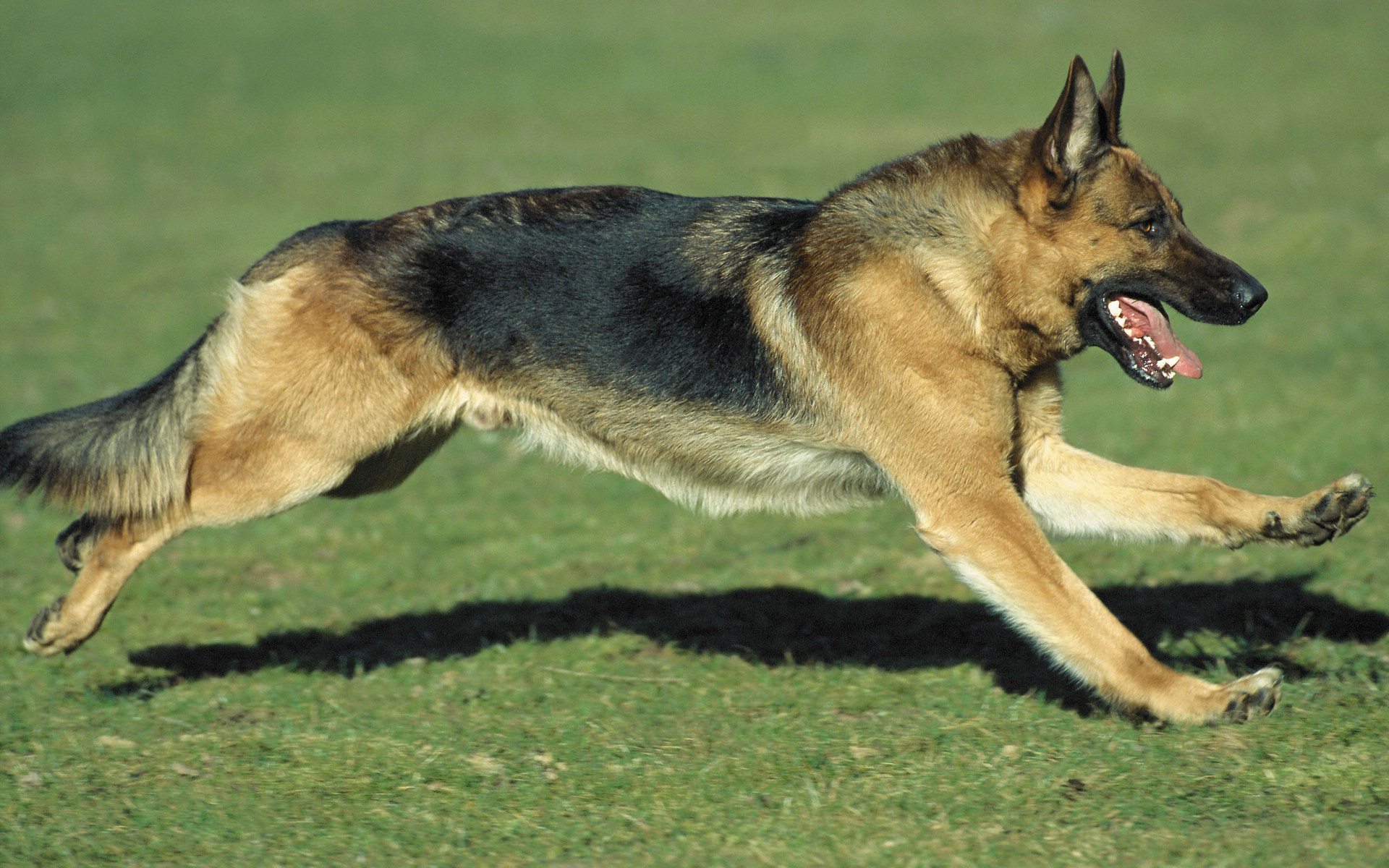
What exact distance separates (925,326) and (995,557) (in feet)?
2.96

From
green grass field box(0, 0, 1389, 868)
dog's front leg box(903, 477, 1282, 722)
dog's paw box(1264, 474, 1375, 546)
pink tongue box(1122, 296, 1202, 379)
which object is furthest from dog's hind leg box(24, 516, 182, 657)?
dog's paw box(1264, 474, 1375, 546)

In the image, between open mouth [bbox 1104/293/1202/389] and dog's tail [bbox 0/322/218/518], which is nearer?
open mouth [bbox 1104/293/1202/389]

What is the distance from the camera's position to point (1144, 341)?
5.03 meters

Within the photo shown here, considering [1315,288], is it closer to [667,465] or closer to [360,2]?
[667,465]

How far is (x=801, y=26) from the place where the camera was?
28.6 metres

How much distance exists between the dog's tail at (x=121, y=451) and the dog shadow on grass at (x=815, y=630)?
927 millimetres

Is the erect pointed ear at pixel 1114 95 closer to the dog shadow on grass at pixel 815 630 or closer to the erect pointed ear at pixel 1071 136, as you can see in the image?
the erect pointed ear at pixel 1071 136

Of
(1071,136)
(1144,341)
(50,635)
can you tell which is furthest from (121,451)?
(1144,341)

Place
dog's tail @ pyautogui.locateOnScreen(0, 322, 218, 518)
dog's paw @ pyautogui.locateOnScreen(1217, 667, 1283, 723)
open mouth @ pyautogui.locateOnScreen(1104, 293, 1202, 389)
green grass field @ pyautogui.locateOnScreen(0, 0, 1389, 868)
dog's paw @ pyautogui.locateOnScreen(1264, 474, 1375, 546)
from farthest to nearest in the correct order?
dog's tail @ pyautogui.locateOnScreen(0, 322, 218, 518), open mouth @ pyautogui.locateOnScreen(1104, 293, 1202, 389), dog's paw @ pyautogui.locateOnScreen(1264, 474, 1375, 546), dog's paw @ pyautogui.locateOnScreen(1217, 667, 1283, 723), green grass field @ pyautogui.locateOnScreen(0, 0, 1389, 868)

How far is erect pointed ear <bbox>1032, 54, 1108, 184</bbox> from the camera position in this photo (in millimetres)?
4777

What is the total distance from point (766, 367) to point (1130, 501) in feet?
5.10

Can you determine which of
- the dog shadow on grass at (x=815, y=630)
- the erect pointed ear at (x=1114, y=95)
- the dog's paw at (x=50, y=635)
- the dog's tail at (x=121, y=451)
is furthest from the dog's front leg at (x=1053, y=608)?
the dog's paw at (x=50, y=635)

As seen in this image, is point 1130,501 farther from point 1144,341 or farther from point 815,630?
point 815,630

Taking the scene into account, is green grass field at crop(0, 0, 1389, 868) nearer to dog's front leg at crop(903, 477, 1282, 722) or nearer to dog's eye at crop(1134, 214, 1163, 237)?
dog's front leg at crop(903, 477, 1282, 722)
